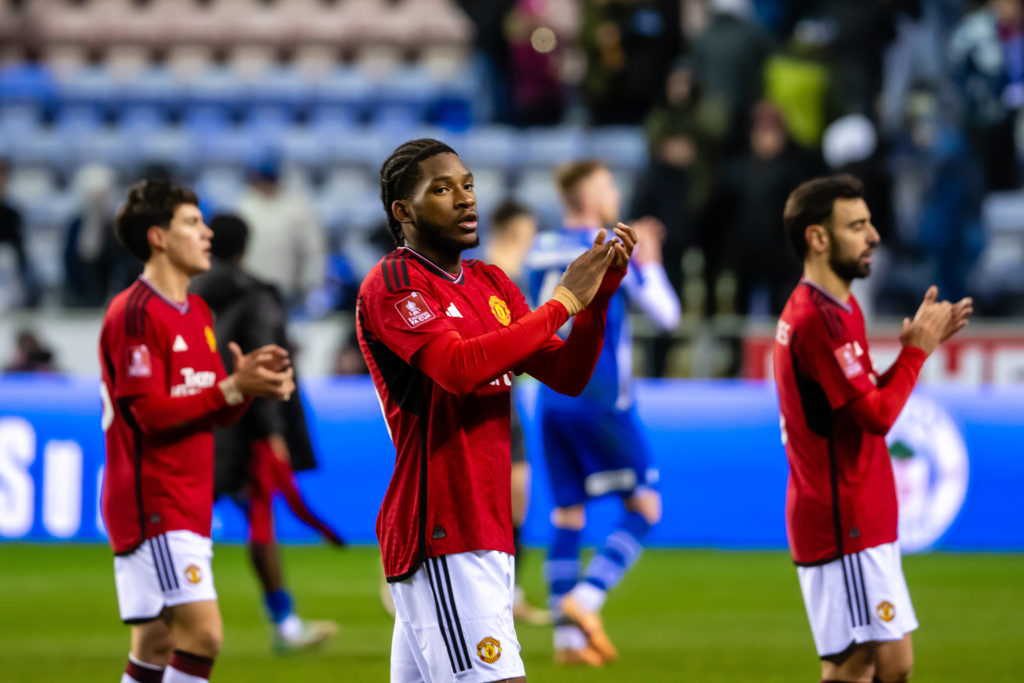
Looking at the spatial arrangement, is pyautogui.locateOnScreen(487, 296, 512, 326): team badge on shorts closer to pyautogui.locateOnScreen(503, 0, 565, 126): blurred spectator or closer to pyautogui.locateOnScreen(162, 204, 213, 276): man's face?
pyautogui.locateOnScreen(162, 204, 213, 276): man's face

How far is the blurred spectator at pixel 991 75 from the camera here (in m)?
13.8

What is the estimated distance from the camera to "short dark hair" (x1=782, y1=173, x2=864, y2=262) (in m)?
5.00

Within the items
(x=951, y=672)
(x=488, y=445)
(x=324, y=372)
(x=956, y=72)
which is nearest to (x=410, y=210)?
(x=488, y=445)

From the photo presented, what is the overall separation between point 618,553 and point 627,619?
1.41m

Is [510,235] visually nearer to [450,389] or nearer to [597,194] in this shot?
[597,194]

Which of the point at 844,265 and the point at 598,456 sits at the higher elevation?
the point at 844,265

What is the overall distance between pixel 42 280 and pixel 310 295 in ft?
13.9

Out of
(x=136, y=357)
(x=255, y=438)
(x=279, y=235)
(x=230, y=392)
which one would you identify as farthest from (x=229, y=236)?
(x=279, y=235)

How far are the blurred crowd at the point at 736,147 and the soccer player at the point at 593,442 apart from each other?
4.93 metres

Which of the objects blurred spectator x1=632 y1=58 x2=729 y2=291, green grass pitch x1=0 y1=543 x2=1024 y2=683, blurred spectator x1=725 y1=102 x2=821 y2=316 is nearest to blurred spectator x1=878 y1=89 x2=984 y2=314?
blurred spectator x1=725 y1=102 x2=821 y2=316

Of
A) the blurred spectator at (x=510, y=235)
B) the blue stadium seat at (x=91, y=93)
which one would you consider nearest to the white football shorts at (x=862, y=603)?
the blurred spectator at (x=510, y=235)

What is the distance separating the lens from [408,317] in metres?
3.83

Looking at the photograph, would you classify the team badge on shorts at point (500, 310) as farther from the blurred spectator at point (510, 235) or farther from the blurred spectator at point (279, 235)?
the blurred spectator at point (279, 235)

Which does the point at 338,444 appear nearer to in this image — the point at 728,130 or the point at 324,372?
the point at 324,372
